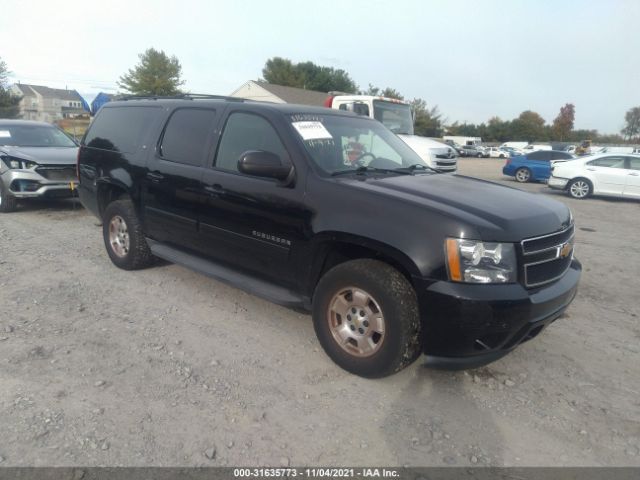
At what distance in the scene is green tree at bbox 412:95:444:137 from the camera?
214 feet

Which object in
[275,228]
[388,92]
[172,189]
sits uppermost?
[388,92]

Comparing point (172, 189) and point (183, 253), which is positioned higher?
point (172, 189)

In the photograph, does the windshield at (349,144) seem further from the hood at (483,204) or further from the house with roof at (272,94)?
the house with roof at (272,94)

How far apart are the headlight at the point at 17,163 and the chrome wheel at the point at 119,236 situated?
12.5 ft

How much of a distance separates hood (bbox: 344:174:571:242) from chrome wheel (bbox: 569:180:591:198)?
1295 cm

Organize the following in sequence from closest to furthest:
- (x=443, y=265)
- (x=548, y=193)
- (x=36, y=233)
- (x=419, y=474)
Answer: (x=419, y=474) → (x=443, y=265) → (x=36, y=233) → (x=548, y=193)

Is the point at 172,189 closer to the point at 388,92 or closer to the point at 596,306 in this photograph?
the point at 596,306

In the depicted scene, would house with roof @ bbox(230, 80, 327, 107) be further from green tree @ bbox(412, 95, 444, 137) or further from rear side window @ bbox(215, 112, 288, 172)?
rear side window @ bbox(215, 112, 288, 172)

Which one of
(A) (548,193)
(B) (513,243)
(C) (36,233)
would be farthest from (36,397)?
(A) (548,193)

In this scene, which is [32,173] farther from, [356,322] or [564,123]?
[564,123]

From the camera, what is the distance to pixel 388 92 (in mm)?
63500

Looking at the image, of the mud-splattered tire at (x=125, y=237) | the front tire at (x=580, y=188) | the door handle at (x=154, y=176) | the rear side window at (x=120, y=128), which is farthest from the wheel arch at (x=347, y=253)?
the front tire at (x=580, y=188)

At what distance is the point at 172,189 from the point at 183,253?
2.06 ft

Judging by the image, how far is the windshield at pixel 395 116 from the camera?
12.0 meters
